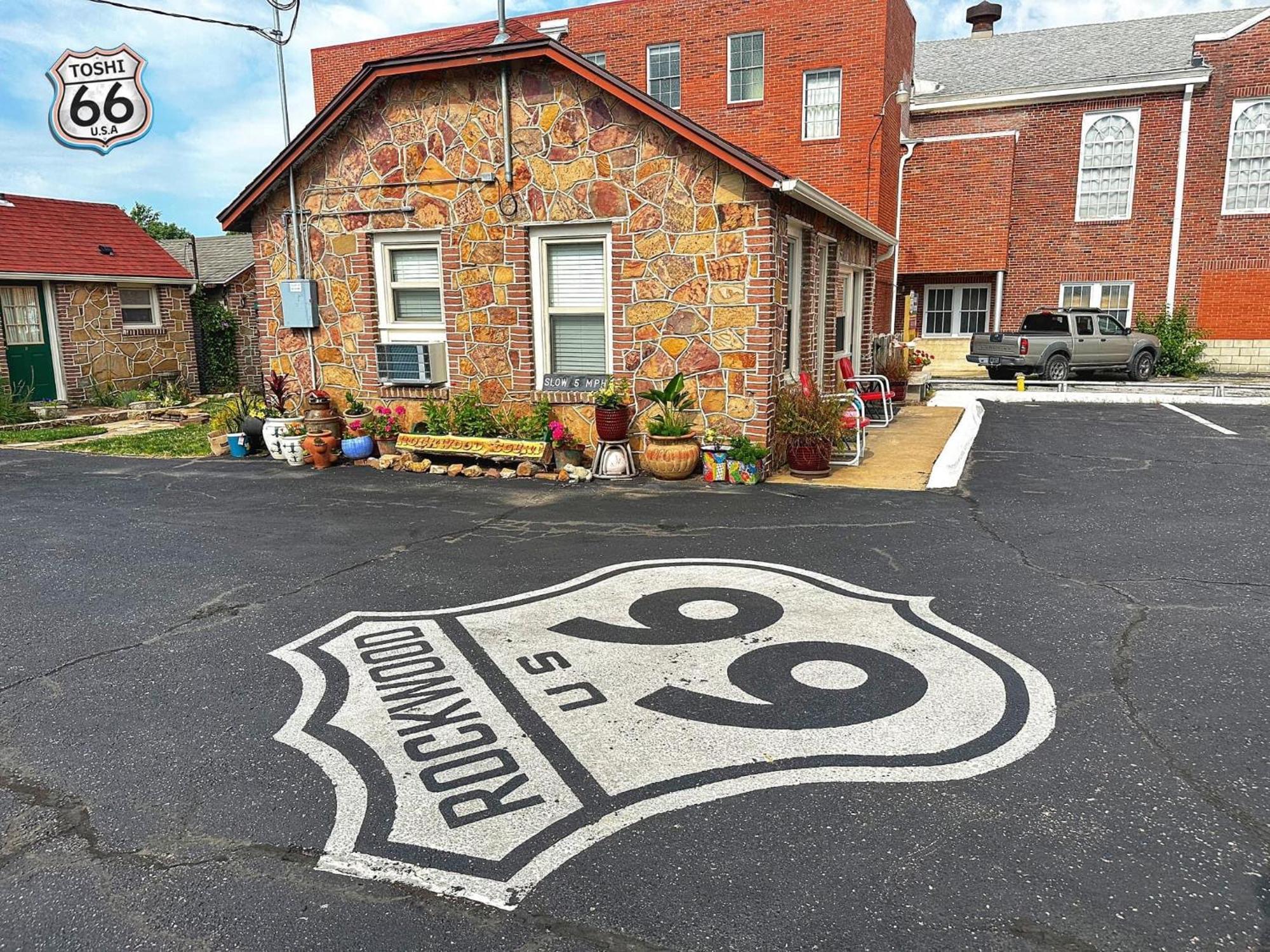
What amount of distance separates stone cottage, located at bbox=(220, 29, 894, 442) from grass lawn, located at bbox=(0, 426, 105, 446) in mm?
5557

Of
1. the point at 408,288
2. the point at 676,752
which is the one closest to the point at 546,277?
the point at 408,288

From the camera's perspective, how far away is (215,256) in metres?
26.4

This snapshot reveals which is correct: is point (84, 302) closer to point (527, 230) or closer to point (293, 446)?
point (293, 446)

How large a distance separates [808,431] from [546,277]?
12.6 ft

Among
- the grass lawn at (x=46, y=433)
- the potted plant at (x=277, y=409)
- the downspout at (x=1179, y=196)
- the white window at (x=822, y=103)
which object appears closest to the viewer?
the potted plant at (x=277, y=409)

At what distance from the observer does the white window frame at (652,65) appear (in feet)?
75.3

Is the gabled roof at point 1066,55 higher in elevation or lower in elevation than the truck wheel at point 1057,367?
higher

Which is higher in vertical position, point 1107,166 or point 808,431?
point 1107,166

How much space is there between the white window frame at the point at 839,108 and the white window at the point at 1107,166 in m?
9.02

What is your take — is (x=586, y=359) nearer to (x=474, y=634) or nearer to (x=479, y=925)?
(x=474, y=634)

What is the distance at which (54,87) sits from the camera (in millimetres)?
14289

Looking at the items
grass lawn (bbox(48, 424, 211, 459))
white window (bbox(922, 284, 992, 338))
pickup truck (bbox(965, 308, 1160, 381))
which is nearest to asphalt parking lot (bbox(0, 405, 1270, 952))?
grass lawn (bbox(48, 424, 211, 459))

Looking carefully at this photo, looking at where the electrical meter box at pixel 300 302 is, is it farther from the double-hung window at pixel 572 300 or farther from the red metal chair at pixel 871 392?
the red metal chair at pixel 871 392

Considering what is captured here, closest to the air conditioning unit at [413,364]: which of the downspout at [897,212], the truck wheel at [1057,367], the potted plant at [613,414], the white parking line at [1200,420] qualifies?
the potted plant at [613,414]
